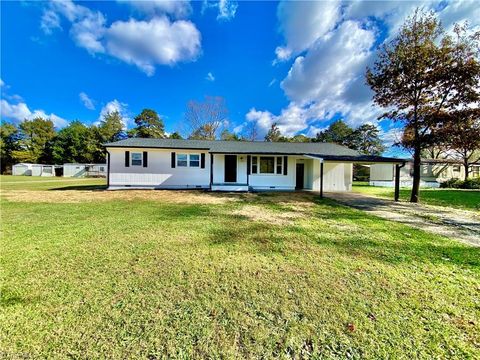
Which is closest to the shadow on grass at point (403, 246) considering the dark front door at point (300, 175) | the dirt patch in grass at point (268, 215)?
the dirt patch in grass at point (268, 215)

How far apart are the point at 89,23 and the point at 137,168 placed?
8.52 meters

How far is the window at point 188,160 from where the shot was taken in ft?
49.5

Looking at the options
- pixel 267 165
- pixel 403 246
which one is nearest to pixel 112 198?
pixel 267 165

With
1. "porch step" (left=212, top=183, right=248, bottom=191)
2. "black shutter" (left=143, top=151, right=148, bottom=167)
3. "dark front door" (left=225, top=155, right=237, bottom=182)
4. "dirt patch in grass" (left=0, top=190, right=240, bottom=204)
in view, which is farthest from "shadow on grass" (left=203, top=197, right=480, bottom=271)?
"black shutter" (left=143, top=151, right=148, bottom=167)

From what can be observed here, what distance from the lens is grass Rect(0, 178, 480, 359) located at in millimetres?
1974

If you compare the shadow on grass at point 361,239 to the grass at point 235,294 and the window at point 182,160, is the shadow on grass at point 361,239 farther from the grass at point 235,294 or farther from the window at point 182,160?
the window at point 182,160

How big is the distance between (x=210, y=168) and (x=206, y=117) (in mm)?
19329

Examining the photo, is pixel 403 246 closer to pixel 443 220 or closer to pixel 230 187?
pixel 443 220

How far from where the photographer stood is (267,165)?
49.8 ft

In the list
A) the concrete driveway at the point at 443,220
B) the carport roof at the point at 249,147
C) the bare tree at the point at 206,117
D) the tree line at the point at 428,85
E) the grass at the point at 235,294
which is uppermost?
the bare tree at the point at 206,117

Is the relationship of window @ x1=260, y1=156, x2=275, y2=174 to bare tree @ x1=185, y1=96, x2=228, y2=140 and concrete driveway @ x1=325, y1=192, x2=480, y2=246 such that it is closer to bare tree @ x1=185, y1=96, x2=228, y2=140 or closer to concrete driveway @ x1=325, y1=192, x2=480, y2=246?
concrete driveway @ x1=325, y1=192, x2=480, y2=246

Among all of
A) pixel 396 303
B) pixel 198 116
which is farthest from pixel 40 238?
pixel 198 116

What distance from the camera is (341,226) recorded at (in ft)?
19.9

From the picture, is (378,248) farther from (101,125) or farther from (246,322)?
(101,125)
